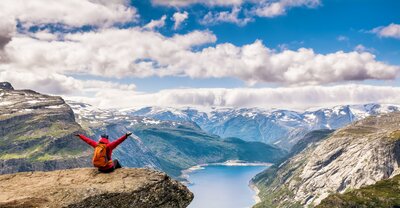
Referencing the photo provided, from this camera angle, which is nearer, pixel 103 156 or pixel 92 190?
pixel 92 190

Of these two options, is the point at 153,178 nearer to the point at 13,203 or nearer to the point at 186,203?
the point at 186,203

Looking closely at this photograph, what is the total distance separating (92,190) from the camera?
93.4 feet

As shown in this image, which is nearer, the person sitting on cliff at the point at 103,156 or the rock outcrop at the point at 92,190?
the rock outcrop at the point at 92,190

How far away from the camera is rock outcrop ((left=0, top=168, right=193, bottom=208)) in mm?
27298

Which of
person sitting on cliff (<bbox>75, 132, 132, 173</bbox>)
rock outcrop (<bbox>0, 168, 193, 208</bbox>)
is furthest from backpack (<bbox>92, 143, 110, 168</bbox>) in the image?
rock outcrop (<bbox>0, 168, 193, 208</bbox>)

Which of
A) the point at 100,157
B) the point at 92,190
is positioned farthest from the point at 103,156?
the point at 92,190

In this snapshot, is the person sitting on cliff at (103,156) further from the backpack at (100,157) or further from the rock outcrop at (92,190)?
the rock outcrop at (92,190)

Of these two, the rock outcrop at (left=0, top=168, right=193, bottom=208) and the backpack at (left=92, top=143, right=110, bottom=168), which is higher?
the backpack at (left=92, top=143, right=110, bottom=168)

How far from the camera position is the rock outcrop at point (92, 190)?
89.6 ft

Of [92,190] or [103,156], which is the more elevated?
[103,156]

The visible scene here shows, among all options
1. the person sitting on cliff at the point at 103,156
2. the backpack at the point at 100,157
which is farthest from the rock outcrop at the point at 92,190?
the backpack at the point at 100,157

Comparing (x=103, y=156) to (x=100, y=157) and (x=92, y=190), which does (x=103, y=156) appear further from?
(x=92, y=190)

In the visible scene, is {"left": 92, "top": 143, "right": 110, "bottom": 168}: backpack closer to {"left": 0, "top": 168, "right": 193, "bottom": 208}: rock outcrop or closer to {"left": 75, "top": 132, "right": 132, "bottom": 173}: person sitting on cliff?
{"left": 75, "top": 132, "right": 132, "bottom": 173}: person sitting on cliff

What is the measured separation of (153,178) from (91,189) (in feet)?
14.8
